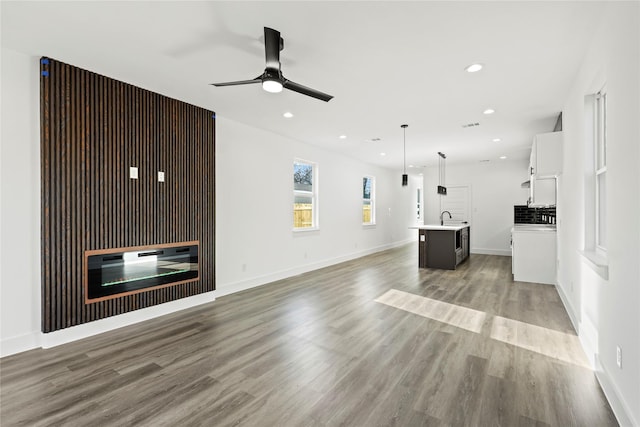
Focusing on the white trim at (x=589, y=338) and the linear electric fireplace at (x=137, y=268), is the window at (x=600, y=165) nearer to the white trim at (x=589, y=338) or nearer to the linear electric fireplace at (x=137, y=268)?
the white trim at (x=589, y=338)

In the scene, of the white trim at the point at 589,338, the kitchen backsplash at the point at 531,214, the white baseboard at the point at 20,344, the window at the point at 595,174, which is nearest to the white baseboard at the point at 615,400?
the white trim at the point at 589,338

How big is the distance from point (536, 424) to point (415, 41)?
2.86 metres

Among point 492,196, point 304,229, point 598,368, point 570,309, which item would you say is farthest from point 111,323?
point 492,196

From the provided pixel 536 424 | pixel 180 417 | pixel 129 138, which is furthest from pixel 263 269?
pixel 536 424

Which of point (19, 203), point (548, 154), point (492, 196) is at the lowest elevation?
point (19, 203)

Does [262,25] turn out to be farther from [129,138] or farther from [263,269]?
[263,269]

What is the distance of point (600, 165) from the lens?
9.04 ft

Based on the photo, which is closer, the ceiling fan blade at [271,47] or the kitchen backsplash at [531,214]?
the ceiling fan blade at [271,47]

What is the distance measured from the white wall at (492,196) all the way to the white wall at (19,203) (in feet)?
28.7

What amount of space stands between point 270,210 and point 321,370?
3.58 m

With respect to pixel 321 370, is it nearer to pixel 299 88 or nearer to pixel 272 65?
pixel 299 88

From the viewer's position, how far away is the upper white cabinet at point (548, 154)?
4297 mm

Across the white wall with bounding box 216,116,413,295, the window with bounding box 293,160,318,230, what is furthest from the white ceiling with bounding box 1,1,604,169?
the window with bounding box 293,160,318,230

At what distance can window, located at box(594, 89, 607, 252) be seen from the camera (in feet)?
8.99
